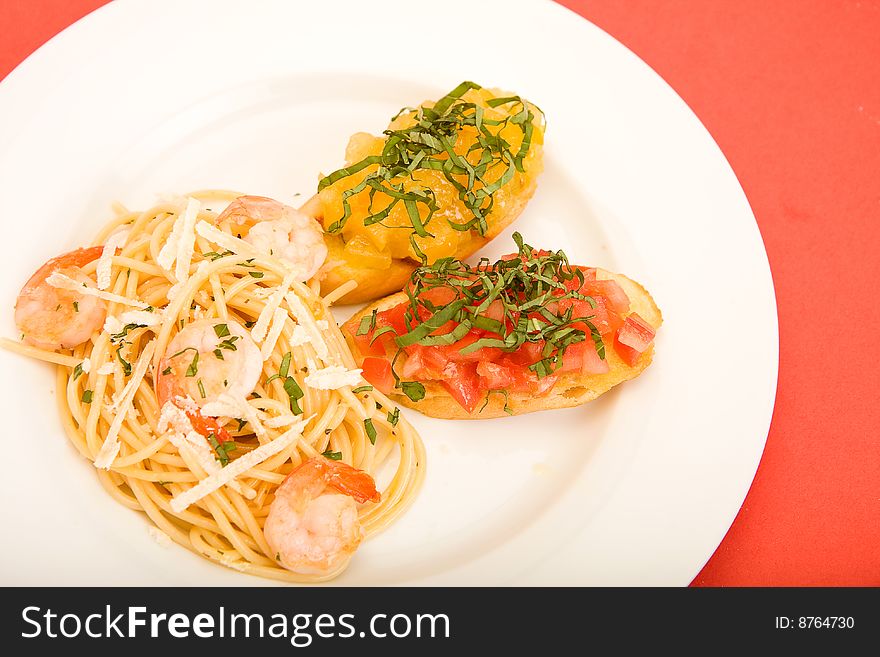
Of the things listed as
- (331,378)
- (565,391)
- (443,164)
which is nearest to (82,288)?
(331,378)

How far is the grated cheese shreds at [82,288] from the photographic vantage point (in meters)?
3.46

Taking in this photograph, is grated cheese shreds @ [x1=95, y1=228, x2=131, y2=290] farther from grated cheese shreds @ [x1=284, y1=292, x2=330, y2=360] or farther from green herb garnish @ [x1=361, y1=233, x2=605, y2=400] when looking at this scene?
green herb garnish @ [x1=361, y1=233, x2=605, y2=400]

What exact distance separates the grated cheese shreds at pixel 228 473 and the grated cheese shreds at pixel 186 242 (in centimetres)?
89

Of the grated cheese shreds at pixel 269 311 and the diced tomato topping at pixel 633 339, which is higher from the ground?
the grated cheese shreds at pixel 269 311

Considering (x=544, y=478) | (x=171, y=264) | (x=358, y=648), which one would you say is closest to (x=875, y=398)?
(x=544, y=478)

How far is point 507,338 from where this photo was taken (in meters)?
3.46

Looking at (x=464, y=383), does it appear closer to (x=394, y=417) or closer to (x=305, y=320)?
(x=394, y=417)

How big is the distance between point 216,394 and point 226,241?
0.76 metres

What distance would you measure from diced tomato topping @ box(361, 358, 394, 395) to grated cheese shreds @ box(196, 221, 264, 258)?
0.73m

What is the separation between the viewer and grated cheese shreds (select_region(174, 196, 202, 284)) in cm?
366

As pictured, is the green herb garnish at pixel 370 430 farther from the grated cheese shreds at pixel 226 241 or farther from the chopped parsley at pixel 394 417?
the grated cheese shreds at pixel 226 241

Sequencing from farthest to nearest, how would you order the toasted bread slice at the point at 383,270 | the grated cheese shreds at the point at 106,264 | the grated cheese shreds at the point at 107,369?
the toasted bread slice at the point at 383,270 → the grated cheese shreds at the point at 106,264 → the grated cheese shreds at the point at 107,369

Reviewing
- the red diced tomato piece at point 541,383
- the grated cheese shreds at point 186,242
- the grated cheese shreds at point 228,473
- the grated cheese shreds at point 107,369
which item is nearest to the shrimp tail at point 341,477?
the grated cheese shreds at point 228,473

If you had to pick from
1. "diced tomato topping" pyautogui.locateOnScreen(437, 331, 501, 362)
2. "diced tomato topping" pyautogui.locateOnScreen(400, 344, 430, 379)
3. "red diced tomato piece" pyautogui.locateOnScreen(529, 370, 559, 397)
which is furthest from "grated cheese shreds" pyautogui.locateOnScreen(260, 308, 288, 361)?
"red diced tomato piece" pyautogui.locateOnScreen(529, 370, 559, 397)
